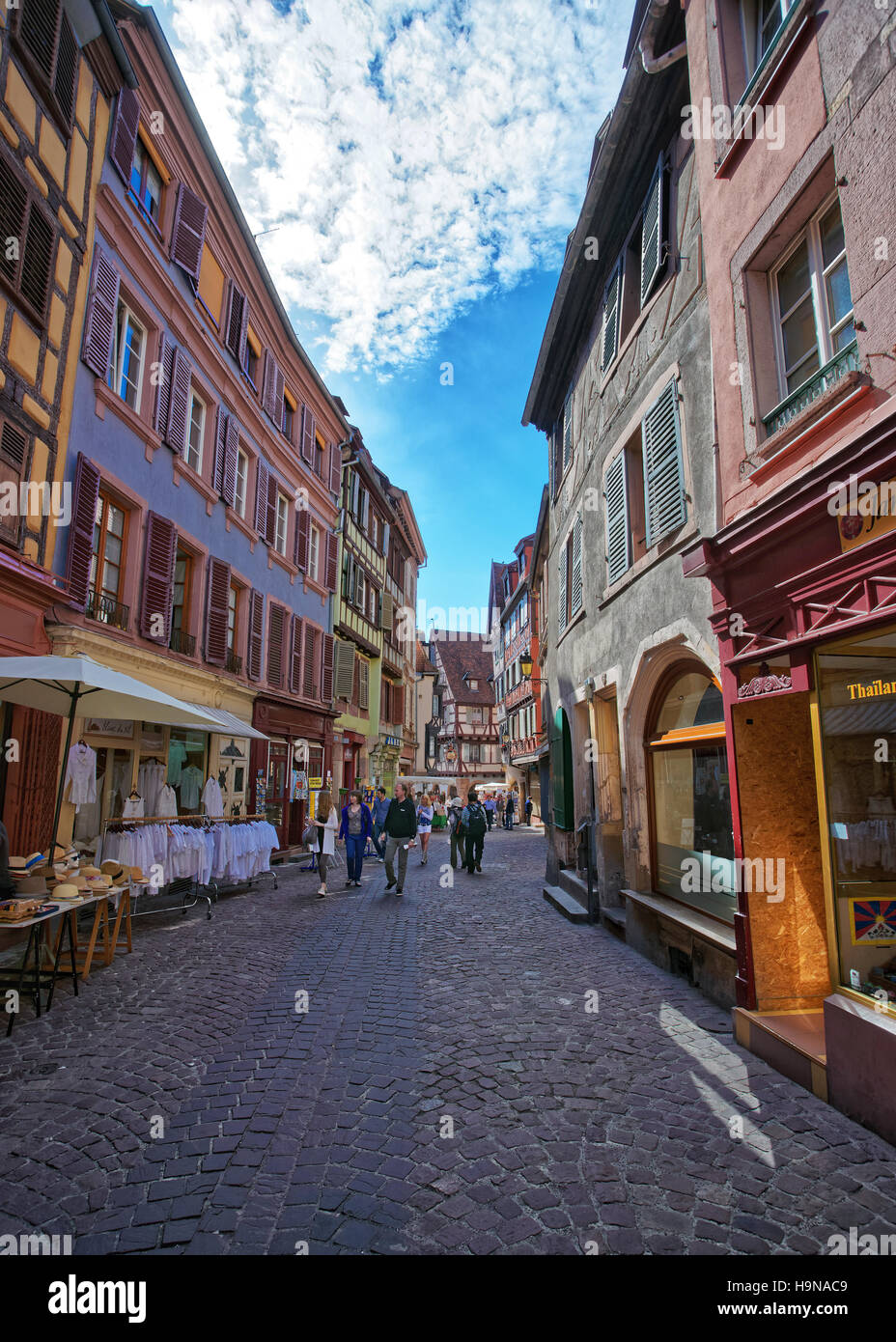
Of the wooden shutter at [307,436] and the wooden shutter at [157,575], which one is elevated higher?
the wooden shutter at [307,436]

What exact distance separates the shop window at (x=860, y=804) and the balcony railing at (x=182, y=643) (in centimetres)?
1080

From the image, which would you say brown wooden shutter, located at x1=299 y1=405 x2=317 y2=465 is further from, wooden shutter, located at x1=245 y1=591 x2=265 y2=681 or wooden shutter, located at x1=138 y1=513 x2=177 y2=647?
wooden shutter, located at x1=138 y1=513 x2=177 y2=647

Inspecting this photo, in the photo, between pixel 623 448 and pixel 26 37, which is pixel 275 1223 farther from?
pixel 26 37

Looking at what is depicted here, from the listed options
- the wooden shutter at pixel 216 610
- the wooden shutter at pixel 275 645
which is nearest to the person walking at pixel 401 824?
the wooden shutter at pixel 216 610

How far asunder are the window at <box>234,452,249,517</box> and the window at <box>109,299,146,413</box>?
3815 mm

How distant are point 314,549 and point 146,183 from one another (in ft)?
33.5

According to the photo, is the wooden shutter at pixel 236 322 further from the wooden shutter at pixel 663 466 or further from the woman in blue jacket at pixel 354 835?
the wooden shutter at pixel 663 466

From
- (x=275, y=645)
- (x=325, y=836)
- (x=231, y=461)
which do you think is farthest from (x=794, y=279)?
(x=275, y=645)

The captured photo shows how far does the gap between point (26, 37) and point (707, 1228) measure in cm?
1213

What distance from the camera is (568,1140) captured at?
3391 millimetres

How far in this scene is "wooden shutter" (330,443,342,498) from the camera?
72.1 feet

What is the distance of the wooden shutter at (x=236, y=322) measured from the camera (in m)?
14.7

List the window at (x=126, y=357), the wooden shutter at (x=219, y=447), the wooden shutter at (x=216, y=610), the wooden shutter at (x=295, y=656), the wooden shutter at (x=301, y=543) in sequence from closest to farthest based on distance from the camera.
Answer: the window at (x=126, y=357) < the wooden shutter at (x=216, y=610) < the wooden shutter at (x=219, y=447) < the wooden shutter at (x=295, y=656) < the wooden shutter at (x=301, y=543)
